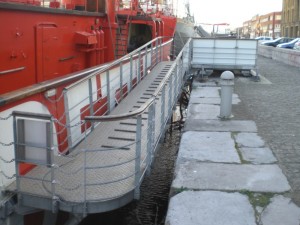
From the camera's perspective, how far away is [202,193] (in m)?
4.72

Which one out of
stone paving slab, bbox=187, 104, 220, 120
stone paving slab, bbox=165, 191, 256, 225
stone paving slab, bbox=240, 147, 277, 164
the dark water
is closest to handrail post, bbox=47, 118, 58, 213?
stone paving slab, bbox=165, 191, 256, 225

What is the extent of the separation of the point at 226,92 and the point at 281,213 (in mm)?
4056

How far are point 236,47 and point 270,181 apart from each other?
9309 mm

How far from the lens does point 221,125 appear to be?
25.7 feet

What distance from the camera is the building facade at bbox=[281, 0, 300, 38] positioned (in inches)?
2662

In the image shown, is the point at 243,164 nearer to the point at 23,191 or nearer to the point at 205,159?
the point at 205,159

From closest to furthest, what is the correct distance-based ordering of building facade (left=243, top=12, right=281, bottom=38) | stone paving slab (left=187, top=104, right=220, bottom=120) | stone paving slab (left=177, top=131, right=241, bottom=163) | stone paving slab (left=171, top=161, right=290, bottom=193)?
stone paving slab (left=171, top=161, right=290, bottom=193)
stone paving slab (left=177, top=131, right=241, bottom=163)
stone paving slab (left=187, top=104, right=220, bottom=120)
building facade (left=243, top=12, right=281, bottom=38)

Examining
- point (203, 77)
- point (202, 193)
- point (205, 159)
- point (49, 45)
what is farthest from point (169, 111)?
point (203, 77)

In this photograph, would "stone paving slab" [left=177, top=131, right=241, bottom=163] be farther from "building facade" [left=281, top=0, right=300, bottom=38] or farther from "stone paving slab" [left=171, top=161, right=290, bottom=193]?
"building facade" [left=281, top=0, right=300, bottom=38]

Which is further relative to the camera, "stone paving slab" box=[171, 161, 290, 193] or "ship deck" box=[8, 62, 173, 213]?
"stone paving slab" box=[171, 161, 290, 193]

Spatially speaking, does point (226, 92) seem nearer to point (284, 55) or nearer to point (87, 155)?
point (87, 155)

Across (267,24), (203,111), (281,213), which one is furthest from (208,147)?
(267,24)

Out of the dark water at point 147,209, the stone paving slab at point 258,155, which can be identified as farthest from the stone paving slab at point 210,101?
the stone paving slab at point 258,155

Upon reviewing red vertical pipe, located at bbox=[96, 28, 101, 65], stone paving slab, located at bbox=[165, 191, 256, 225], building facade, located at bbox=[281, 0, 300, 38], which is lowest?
stone paving slab, located at bbox=[165, 191, 256, 225]
